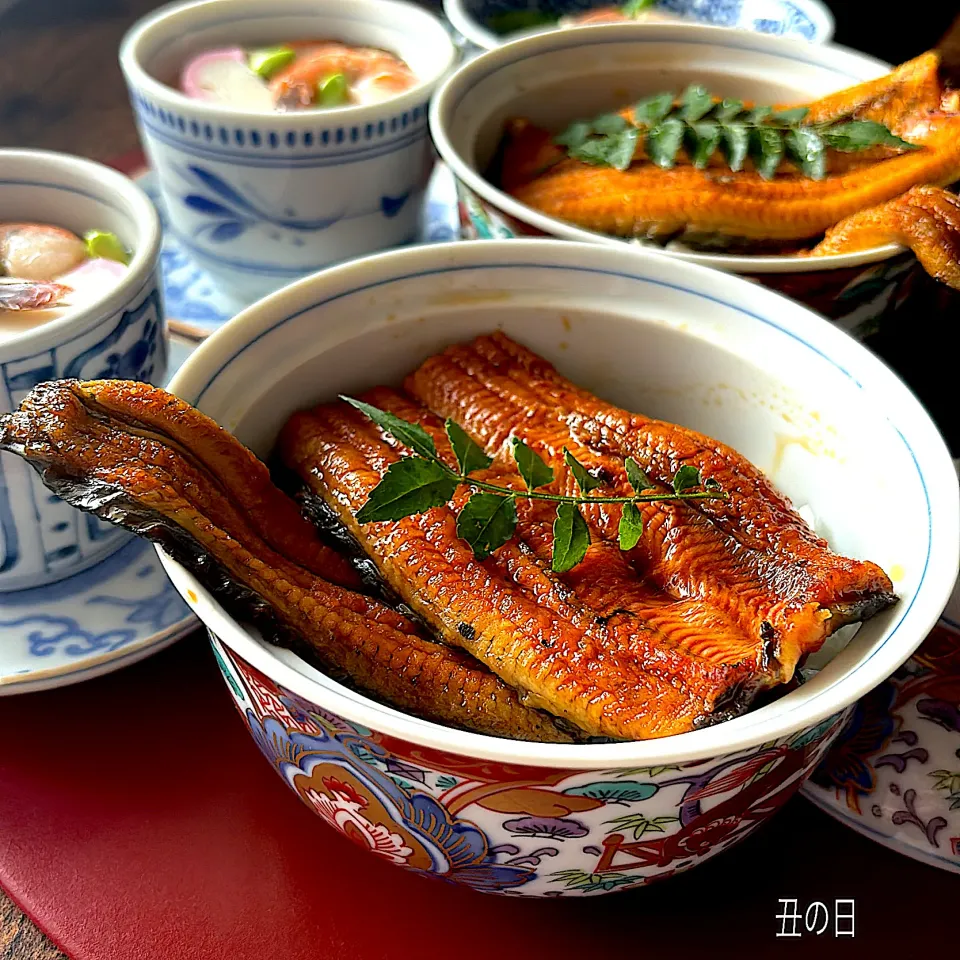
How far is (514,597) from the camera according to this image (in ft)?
2.83

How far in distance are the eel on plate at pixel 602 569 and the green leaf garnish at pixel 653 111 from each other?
0.46 meters

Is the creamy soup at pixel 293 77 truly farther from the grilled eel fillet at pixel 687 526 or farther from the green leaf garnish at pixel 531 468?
the green leaf garnish at pixel 531 468

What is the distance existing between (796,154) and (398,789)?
94 centimetres

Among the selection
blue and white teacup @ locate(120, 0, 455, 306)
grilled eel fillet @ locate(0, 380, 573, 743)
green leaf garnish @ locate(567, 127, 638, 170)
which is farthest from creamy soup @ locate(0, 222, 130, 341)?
green leaf garnish @ locate(567, 127, 638, 170)

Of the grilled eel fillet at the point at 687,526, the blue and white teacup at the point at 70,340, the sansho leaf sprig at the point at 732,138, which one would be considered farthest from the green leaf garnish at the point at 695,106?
the blue and white teacup at the point at 70,340

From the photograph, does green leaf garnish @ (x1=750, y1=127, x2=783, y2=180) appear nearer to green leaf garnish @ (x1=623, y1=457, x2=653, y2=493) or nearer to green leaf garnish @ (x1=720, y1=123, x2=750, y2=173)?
green leaf garnish @ (x1=720, y1=123, x2=750, y2=173)

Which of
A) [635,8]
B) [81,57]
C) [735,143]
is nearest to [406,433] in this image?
[735,143]

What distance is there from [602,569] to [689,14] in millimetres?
1400

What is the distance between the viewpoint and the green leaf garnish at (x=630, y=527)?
881 millimetres

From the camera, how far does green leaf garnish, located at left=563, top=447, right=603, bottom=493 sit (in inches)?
36.0

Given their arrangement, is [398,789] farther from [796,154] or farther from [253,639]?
[796,154]

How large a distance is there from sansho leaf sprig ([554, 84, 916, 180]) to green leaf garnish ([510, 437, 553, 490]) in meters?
0.54

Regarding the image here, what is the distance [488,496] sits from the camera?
35.5 inches

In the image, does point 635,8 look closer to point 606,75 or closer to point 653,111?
point 606,75
